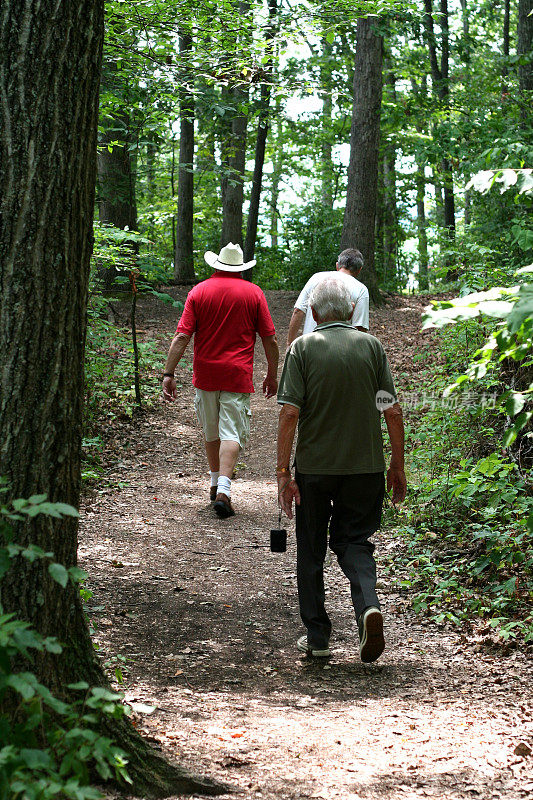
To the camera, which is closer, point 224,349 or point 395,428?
point 395,428

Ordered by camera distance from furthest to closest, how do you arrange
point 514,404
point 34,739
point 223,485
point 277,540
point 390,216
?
point 390,216, point 223,485, point 277,540, point 514,404, point 34,739

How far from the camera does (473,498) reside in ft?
20.7

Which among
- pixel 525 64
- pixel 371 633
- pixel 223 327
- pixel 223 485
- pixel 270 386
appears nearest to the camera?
pixel 371 633

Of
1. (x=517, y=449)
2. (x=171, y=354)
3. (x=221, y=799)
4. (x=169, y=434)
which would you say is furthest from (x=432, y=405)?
(x=221, y=799)

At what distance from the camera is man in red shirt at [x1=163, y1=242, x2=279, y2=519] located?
7.30 meters

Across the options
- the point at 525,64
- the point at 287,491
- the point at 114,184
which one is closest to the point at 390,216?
the point at 114,184

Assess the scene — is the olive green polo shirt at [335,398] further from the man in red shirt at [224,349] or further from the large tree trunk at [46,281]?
the man in red shirt at [224,349]

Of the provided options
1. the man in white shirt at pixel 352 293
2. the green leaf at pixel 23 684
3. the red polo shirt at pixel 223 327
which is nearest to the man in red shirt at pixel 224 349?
the red polo shirt at pixel 223 327

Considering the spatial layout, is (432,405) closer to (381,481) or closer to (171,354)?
(171,354)

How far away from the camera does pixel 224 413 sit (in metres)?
7.46

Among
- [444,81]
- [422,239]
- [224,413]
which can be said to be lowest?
[224,413]

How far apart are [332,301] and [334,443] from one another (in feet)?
2.81

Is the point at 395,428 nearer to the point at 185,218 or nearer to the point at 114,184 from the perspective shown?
the point at 114,184

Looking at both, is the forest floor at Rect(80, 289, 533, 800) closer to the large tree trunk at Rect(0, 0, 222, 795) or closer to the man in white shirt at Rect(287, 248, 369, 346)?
the large tree trunk at Rect(0, 0, 222, 795)
